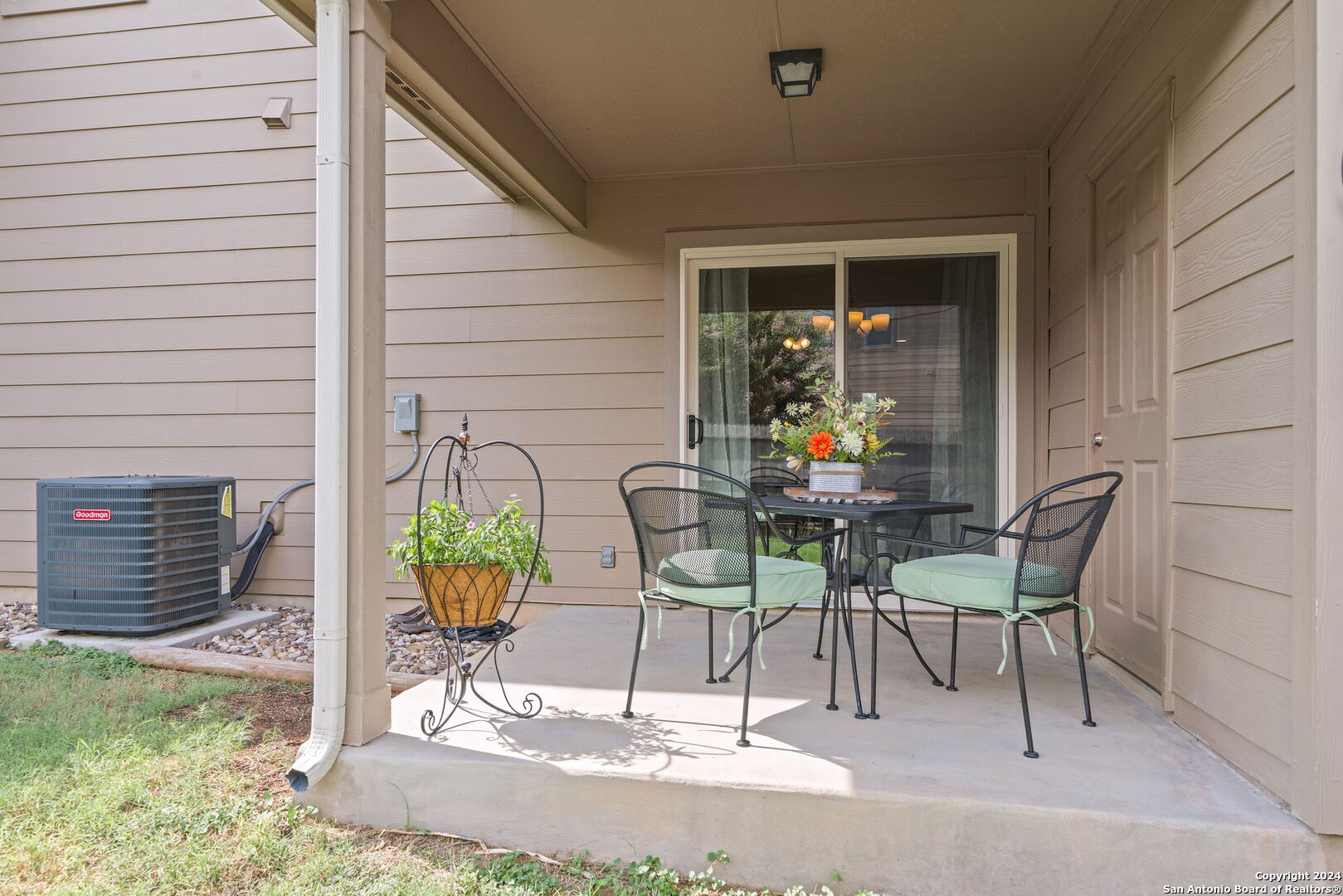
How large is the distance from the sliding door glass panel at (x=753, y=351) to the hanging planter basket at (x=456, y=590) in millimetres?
1940

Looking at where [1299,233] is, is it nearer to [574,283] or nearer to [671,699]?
[671,699]

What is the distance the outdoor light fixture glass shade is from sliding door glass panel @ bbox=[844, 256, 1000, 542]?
1.15 meters

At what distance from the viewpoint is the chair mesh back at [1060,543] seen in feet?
6.95

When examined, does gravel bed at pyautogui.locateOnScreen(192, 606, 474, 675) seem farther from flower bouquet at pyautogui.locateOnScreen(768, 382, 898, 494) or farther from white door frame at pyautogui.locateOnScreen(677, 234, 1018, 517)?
flower bouquet at pyautogui.locateOnScreen(768, 382, 898, 494)

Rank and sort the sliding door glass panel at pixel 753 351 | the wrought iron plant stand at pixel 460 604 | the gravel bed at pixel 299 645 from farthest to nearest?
1. the sliding door glass panel at pixel 753 351
2. the gravel bed at pixel 299 645
3. the wrought iron plant stand at pixel 460 604

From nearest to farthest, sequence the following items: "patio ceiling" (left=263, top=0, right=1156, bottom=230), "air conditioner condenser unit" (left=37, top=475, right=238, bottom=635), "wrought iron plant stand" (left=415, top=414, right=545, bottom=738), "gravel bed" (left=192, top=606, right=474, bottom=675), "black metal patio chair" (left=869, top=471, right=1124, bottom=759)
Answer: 1. "black metal patio chair" (left=869, top=471, right=1124, bottom=759)
2. "wrought iron plant stand" (left=415, top=414, right=545, bottom=738)
3. "patio ceiling" (left=263, top=0, right=1156, bottom=230)
4. "gravel bed" (left=192, top=606, right=474, bottom=675)
5. "air conditioner condenser unit" (left=37, top=475, right=238, bottom=635)

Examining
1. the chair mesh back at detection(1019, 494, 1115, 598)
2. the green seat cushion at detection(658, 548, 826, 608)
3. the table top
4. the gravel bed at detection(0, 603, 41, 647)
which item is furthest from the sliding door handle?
the gravel bed at detection(0, 603, 41, 647)

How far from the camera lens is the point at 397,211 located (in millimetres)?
4277

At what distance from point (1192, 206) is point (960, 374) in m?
1.71

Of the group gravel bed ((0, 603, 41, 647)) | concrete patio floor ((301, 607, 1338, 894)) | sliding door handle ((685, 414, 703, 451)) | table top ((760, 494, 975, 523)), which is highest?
sliding door handle ((685, 414, 703, 451))

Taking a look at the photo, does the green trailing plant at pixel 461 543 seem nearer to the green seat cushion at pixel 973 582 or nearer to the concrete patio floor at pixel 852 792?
the concrete patio floor at pixel 852 792

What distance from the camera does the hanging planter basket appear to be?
2.25 m

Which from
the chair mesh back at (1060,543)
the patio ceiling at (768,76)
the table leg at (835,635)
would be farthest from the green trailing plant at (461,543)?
the patio ceiling at (768,76)

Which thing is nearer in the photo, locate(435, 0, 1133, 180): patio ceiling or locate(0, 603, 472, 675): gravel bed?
locate(435, 0, 1133, 180): patio ceiling
